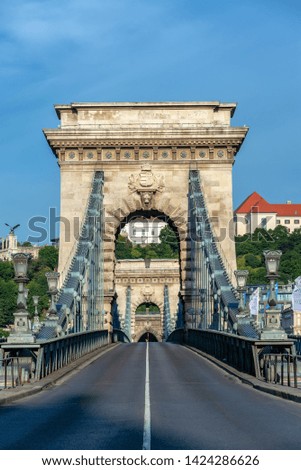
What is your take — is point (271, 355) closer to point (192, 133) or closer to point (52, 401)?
point (52, 401)

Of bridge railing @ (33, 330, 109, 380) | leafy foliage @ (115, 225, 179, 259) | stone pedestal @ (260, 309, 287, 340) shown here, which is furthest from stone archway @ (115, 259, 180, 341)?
stone pedestal @ (260, 309, 287, 340)

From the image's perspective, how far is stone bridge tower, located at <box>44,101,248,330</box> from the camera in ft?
166

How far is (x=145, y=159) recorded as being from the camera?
51188 millimetres

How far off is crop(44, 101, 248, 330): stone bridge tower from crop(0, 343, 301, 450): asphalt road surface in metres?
24.5

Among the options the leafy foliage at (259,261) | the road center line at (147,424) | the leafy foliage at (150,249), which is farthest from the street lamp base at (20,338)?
the leafy foliage at (150,249)

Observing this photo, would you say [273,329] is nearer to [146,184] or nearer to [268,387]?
[268,387]

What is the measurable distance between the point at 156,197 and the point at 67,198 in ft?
16.6

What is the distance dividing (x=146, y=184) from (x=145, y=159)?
159cm

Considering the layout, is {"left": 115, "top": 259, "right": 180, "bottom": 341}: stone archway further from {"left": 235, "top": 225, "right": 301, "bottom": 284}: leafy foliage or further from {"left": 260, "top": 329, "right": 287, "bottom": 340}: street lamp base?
{"left": 260, "top": 329, "right": 287, "bottom": 340}: street lamp base

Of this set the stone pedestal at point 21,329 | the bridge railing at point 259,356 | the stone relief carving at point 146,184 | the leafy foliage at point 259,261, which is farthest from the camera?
the leafy foliage at point 259,261

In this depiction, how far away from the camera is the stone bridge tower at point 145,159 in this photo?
50.5 metres

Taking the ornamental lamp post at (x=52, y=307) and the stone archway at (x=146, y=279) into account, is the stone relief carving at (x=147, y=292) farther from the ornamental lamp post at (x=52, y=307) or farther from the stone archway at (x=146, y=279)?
the ornamental lamp post at (x=52, y=307)

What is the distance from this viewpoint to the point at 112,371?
30.1m

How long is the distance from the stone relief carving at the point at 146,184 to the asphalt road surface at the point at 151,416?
24.4m
